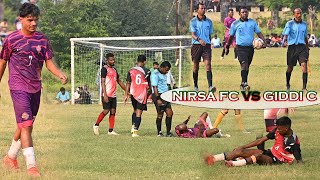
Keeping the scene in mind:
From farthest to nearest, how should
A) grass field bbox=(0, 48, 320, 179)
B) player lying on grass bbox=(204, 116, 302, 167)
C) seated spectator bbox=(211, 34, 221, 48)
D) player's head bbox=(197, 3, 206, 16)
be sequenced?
seated spectator bbox=(211, 34, 221, 48) → player's head bbox=(197, 3, 206, 16) → player lying on grass bbox=(204, 116, 302, 167) → grass field bbox=(0, 48, 320, 179)

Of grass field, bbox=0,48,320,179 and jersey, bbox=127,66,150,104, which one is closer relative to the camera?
grass field, bbox=0,48,320,179

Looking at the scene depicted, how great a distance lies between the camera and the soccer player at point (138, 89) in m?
16.6

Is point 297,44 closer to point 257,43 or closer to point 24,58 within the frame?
point 257,43

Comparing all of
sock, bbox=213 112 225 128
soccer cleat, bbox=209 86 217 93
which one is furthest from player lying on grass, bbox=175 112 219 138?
soccer cleat, bbox=209 86 217 93

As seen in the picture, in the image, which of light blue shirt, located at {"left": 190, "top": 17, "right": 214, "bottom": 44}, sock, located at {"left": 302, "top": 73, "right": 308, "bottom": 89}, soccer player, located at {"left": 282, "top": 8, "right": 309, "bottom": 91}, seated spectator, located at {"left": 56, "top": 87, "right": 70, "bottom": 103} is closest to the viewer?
light blue shirt, located at {"left": 190, "top": 17, "right": 214, "bottom": 44}

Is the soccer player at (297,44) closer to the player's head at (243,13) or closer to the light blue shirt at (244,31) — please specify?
the light blue shirt at (244,31)

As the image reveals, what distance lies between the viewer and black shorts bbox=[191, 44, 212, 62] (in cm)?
1738

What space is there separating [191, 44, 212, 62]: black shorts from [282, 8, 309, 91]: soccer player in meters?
1.36

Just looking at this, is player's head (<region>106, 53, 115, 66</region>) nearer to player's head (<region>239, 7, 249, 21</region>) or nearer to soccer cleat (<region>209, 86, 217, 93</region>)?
soccer cleat (<region>209, 86, 217, 93</region>)

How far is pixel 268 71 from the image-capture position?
18.1 meters

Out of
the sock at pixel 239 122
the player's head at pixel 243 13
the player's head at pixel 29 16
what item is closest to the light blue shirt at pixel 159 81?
the sock at pixel 239 122

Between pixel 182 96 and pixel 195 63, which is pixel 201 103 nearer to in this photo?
pixel 182 96

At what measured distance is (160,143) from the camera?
14.6 m

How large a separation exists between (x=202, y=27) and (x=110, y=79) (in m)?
1.82
